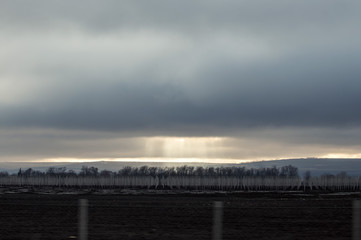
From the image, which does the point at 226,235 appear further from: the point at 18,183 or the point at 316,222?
the point at 18,183

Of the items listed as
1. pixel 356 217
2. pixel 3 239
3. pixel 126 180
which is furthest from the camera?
pixel 126 180

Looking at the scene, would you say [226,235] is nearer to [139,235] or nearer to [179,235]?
[179,235]

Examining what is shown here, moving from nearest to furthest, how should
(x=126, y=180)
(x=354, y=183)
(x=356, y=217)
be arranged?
1. (x=356, y=217)
2. (x=354, y=183)
3. (x=126, y=180)

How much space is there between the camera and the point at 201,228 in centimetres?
2109

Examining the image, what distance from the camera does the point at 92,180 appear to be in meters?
157

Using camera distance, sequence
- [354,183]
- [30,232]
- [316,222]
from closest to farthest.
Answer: [30,232]
[316,222]
[354,183]

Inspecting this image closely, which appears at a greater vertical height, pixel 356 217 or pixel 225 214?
pixel 356 217

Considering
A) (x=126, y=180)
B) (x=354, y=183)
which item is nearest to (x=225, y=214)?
(x=354, y=183)

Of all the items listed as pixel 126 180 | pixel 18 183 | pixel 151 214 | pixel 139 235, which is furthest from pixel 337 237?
pixel 18 183

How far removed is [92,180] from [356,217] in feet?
488

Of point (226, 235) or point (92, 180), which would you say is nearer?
point (226, 235)

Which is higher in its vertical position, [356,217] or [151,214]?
[356,217]

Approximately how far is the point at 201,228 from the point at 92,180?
13920 cm

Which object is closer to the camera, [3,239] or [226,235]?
[3,239]
